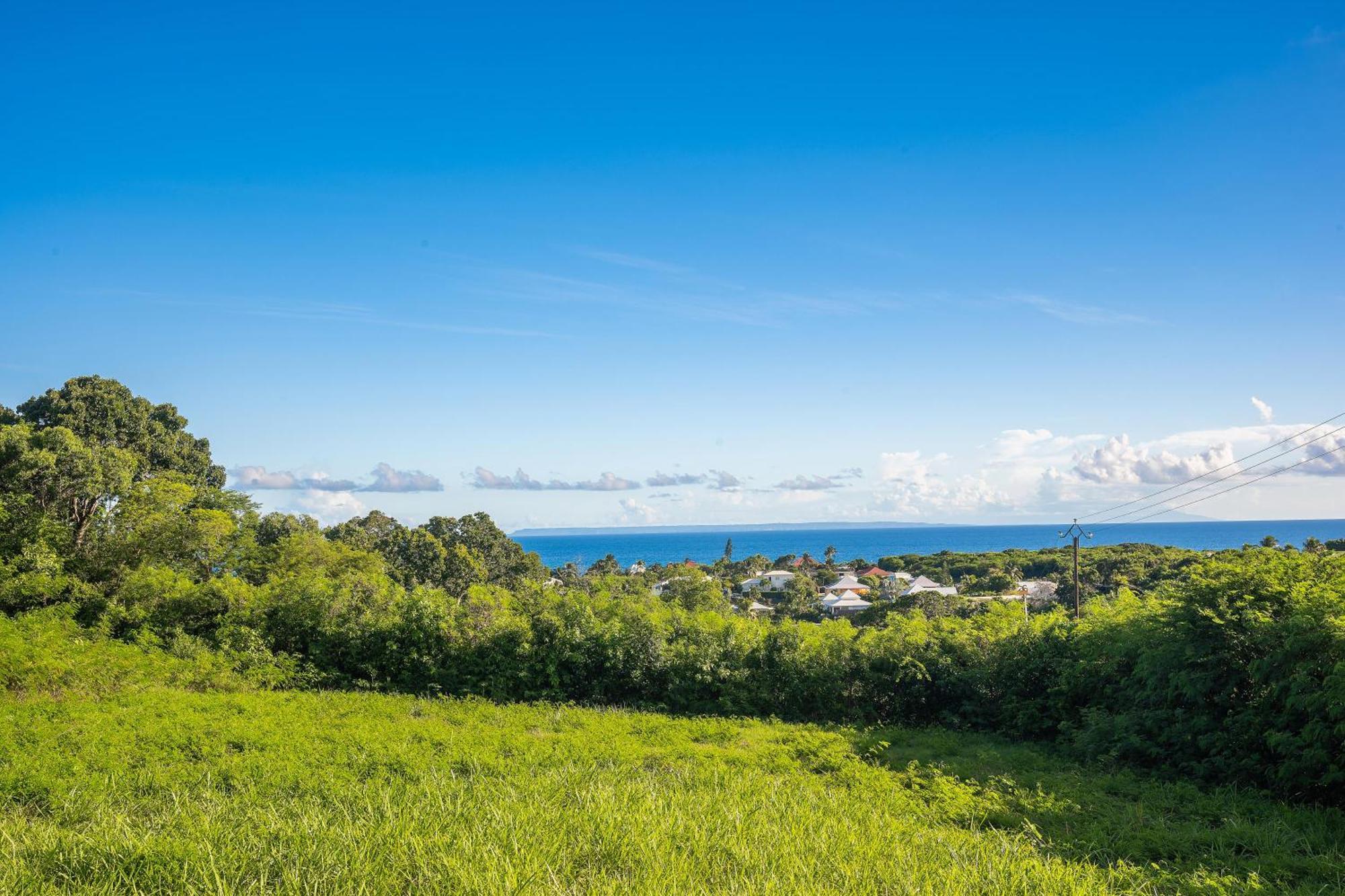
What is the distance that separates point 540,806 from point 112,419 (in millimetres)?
26261

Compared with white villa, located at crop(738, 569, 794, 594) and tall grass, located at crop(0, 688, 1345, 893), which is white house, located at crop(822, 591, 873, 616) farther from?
tall grass, located at crop(0, 688, 1345, 893)

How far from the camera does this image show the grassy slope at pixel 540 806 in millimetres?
2996

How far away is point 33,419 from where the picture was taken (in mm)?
23172

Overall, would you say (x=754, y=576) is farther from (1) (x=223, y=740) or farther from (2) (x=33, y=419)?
(1) (x=223, y=740)

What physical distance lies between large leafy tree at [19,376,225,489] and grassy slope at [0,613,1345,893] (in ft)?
52.7

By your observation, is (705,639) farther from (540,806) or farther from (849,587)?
(849,587)

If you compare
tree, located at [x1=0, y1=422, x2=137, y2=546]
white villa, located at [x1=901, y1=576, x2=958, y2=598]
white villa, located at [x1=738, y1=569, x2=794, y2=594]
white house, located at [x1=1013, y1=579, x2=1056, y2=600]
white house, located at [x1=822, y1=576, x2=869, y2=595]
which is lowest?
white villa, located at [x1=738, y1=569, x2=794, y2=594]

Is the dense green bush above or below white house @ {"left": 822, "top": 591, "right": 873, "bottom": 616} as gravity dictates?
above

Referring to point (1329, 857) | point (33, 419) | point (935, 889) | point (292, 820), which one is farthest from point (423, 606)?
point (33, 419)

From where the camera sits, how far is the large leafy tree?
2269 cm

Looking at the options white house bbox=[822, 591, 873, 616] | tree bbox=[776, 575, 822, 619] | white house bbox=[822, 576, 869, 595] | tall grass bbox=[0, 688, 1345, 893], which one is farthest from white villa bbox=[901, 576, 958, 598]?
tall grass bbox=[0, 688, 1345, 893]

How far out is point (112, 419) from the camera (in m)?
23.1

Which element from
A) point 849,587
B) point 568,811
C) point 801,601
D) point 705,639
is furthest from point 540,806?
point 849,587

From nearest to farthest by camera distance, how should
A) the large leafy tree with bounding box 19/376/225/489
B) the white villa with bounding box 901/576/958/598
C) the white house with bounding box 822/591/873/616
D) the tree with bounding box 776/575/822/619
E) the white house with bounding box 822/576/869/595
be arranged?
the large leafy tree with bounding box 19/376/225/489, the tree with bounding box 776/575/822/619, the white house with bounding box 822/591/873/616, the white villa with bounding box 901/576/958/598, the white house with bounding box 822/576/869/595
